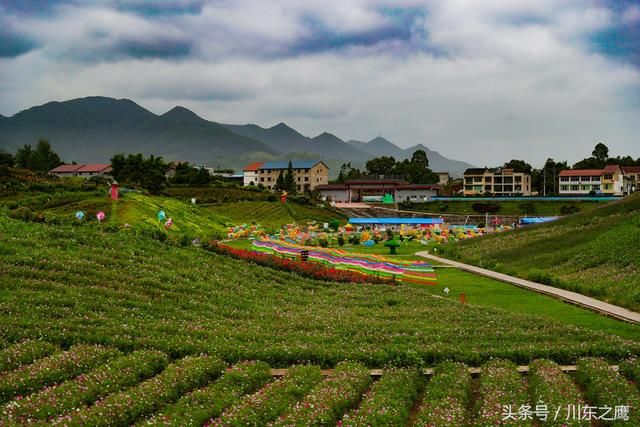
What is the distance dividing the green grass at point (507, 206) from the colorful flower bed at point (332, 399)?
297ft

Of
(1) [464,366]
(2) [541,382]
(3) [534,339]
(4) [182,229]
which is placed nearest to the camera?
(2) [541,382]

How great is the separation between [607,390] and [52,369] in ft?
35.4

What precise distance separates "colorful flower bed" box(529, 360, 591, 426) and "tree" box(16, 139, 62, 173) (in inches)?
5454

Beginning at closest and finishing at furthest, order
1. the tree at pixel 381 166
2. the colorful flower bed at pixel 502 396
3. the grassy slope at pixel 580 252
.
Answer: the colorful flower bed at pixel 502 396 → the grassy slope at pixel 580 252 → the tree at pixel 381 166

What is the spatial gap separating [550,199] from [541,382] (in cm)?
9650

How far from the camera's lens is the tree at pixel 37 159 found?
136438 mm

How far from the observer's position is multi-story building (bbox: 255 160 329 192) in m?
146

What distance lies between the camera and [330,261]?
3111 centimetres

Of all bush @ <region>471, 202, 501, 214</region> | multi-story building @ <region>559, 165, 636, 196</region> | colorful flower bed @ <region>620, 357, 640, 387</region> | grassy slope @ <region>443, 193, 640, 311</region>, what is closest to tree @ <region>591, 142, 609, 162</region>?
multi-story building @ <region>559, 165, 636, 196</region>

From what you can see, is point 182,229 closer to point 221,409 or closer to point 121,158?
point 221,409

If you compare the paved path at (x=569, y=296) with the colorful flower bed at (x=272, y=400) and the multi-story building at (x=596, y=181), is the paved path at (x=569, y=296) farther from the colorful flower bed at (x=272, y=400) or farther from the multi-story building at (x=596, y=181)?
the multi-story building at (x=596, y=181)

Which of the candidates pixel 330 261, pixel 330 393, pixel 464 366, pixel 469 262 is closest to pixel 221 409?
pixel 330 393

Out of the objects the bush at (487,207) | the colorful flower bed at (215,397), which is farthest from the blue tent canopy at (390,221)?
the colorful flower bed at (215,397)

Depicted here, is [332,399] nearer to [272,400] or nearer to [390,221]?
[272,400]
